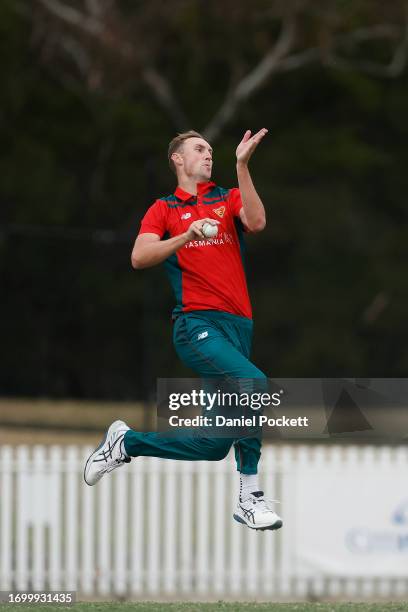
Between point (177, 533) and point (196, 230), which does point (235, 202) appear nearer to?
point (196, 230)

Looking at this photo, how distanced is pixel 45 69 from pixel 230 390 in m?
21.5

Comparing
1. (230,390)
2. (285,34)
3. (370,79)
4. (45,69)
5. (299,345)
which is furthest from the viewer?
(370,79)

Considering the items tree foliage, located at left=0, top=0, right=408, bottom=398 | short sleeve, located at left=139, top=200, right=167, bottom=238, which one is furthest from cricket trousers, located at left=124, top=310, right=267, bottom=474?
tree foliage, located at left=0, top=0, right=408, bottom=398

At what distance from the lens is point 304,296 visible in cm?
2369

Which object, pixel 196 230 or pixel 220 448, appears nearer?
pixel 196 230

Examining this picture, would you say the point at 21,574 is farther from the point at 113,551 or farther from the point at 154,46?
the point at 154,46

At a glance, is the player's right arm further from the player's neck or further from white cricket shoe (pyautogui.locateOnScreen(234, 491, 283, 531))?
white cricket shoe (pyautogui.locateOnScreen(234, 491, 283, 531))

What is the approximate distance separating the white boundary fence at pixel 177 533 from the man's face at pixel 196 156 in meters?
5.77

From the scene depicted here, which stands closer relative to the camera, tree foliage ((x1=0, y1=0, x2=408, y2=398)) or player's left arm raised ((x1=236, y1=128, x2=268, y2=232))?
player's left arm raised ((x1=236, y1=128, x2=268, y2=232))

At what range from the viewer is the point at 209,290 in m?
6.95

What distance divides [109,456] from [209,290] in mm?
1244

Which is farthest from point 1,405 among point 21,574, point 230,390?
point 230,390

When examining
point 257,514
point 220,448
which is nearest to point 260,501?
point 257,514

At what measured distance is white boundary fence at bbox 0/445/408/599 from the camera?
40.4ft
